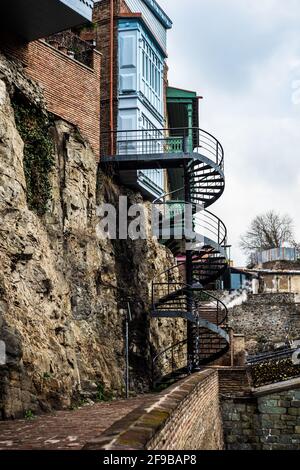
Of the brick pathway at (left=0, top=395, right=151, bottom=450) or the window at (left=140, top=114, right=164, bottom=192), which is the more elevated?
the window at (left=140, top=114, right=164, bottom=192)

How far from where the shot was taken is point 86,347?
1399 cm

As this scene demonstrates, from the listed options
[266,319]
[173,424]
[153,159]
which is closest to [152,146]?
[153,159]

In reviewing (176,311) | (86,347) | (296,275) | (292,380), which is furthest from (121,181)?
(296,275)

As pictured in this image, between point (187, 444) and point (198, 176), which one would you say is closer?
point (187, 444)

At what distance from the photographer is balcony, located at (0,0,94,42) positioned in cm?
1312

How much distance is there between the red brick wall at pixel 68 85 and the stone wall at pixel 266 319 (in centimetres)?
A: 2021

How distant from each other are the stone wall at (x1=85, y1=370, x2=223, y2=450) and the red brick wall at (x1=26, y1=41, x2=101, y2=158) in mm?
7381

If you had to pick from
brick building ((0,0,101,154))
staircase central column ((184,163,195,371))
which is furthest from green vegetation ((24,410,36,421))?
brick building ((0,0,101,154))


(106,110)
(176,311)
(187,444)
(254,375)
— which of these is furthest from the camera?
(106,110)

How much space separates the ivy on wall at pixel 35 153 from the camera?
43.9ft

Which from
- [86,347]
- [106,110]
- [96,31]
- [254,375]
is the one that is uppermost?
[96,31]

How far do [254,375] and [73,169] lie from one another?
312 inches

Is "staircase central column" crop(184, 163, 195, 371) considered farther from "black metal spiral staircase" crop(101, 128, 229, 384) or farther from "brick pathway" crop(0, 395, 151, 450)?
"brick pathway" crop(0, 395, 151, 450)
